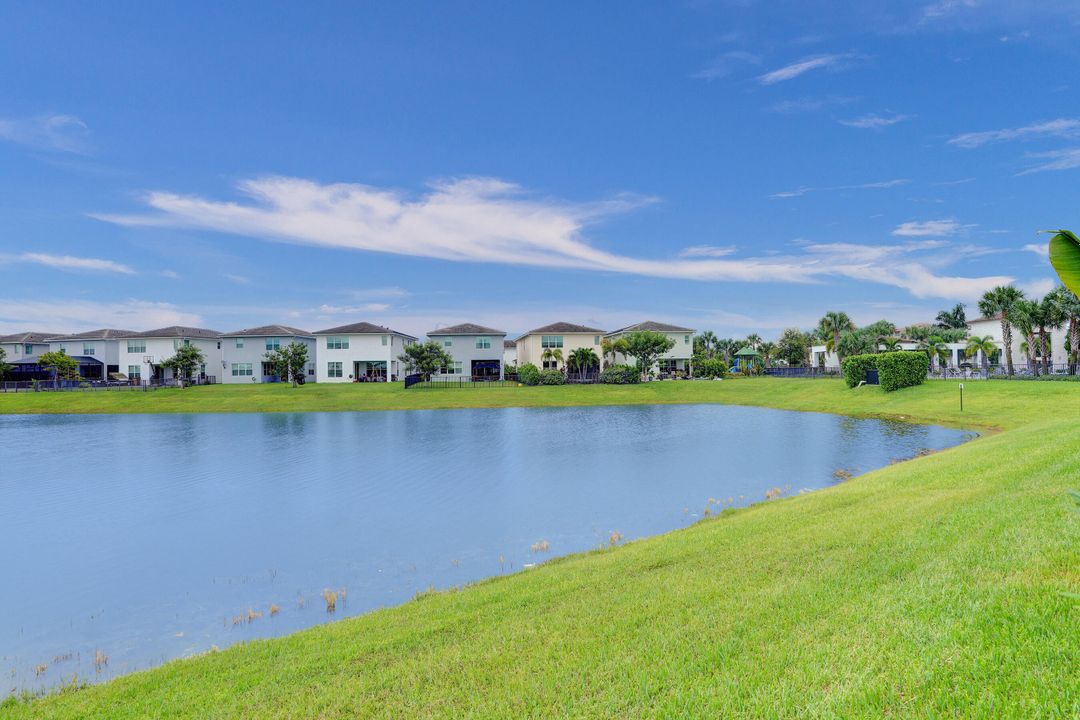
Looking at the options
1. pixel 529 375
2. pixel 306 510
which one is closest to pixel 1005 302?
pixel 529 375

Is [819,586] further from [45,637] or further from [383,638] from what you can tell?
[45,637]

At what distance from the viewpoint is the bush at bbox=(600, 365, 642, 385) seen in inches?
2685

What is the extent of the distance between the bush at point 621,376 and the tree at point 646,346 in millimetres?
1098

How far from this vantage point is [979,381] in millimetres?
41781

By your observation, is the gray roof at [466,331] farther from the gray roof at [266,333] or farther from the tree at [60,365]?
the tree at [60,365]

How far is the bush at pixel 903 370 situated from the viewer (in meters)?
43.5

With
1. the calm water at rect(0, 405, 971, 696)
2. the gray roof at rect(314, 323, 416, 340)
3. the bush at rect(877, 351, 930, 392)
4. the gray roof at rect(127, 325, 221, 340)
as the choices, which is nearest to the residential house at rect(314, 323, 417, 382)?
the gray roof at rect(314, 323, 416, 340)

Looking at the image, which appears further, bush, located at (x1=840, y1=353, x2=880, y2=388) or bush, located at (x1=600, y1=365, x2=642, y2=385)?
bush, located at (x1=600, y1=365, x2=642, y2=385)

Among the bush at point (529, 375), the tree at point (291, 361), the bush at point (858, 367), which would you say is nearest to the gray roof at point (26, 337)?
the tree at point (291, 361)

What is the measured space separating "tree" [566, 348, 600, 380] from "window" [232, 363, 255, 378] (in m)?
42.1

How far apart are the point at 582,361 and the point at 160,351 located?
185 feet

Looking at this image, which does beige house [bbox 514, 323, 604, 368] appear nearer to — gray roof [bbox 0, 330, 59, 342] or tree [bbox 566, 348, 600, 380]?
tree [bbox 566, 348, 600, 380]

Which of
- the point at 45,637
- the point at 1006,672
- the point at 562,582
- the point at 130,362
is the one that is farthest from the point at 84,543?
the point at 130,362

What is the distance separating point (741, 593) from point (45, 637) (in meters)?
10.6
